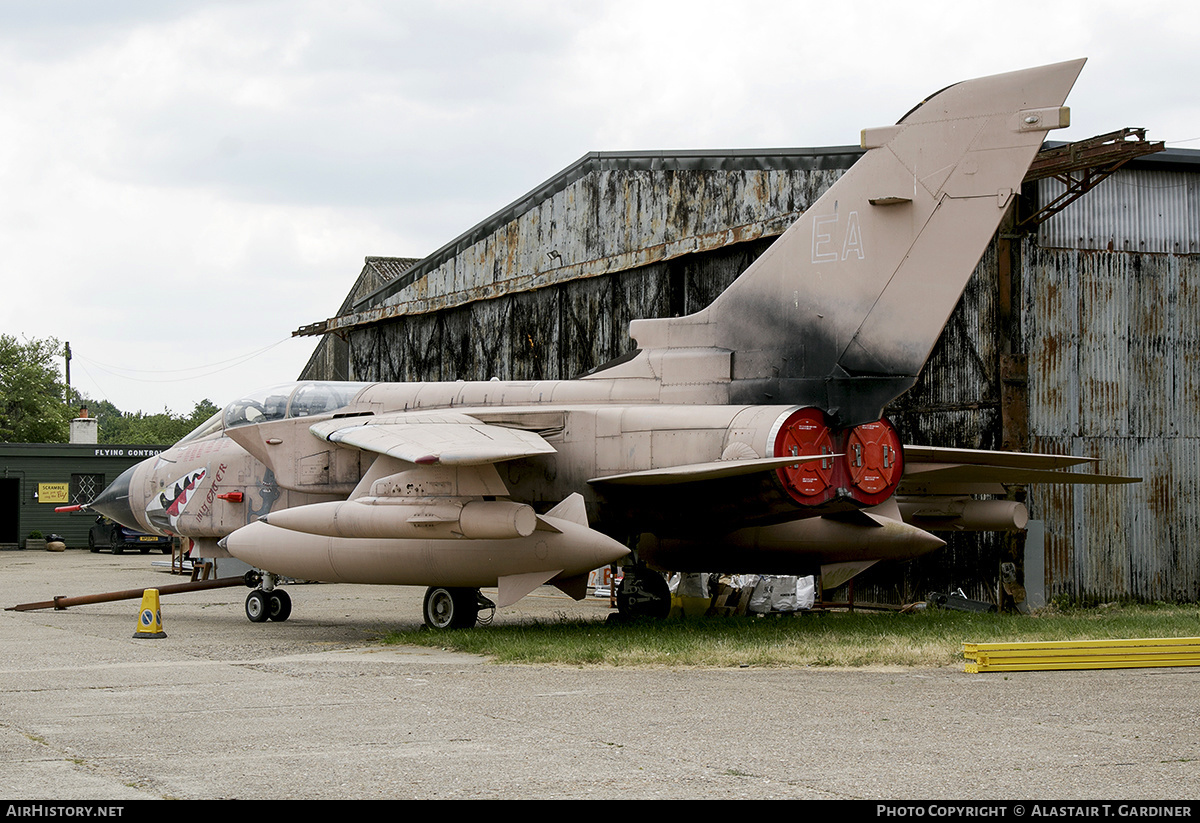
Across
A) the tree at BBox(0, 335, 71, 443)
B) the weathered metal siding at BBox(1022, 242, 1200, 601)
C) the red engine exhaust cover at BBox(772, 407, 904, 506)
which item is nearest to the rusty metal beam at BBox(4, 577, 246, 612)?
the red engine exhaust cover at BBox(772, 407, 904, 506)

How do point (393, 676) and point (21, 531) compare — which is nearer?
point (393, 676)

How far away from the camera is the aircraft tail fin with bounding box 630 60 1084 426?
425 inches

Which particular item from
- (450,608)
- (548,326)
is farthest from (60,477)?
(450,608)

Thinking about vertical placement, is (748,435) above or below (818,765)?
above

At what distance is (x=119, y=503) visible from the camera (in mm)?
16453

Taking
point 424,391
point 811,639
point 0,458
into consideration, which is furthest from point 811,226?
point 0,458

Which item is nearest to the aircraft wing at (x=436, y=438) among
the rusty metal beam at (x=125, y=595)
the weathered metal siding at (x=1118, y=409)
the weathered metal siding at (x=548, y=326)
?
the rusty metal beam at (x=125, y=595)

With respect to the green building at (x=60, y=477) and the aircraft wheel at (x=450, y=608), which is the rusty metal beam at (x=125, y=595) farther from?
the green building at (x=60, y=477)

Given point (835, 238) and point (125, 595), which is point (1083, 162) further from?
point (125, 595)

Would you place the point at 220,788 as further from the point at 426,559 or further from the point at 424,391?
the point at 424,391

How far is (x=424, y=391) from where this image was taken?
46.5ft

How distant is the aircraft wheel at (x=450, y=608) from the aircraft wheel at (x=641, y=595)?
1.82 meters

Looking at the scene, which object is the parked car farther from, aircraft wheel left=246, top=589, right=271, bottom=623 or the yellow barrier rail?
the yellow barrier rail
